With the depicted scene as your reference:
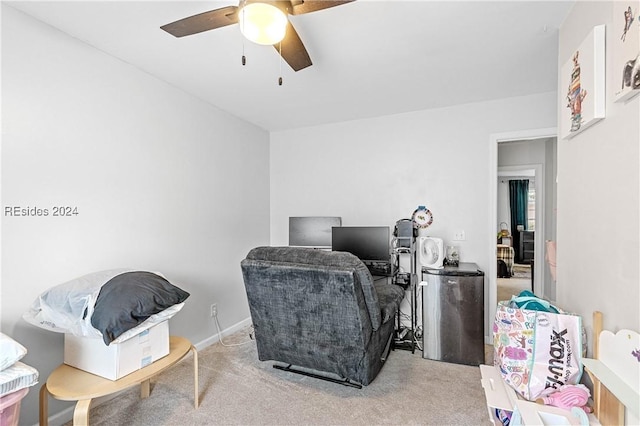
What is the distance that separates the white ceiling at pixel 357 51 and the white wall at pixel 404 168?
0.21 meters

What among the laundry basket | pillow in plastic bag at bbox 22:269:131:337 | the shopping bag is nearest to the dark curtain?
the shopping bag

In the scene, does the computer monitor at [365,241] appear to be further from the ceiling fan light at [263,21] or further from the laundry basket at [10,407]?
the laundry basket at [10,407]

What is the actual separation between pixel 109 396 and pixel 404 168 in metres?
3.32

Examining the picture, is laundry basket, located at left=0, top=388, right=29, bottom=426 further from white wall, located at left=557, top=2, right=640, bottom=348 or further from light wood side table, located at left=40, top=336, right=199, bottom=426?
white wall, located at left=557, top=2, right=640, bottom=348

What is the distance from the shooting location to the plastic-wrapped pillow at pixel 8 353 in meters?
1.29

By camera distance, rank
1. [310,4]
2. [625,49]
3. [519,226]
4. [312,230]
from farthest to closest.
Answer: [519,226]
[312,230]
[310,4]
[625,49]

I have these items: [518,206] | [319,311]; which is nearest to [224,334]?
[319,311]

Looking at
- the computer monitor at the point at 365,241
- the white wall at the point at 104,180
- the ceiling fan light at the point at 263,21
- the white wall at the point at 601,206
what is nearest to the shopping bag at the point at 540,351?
the white wall at the point at 601,206

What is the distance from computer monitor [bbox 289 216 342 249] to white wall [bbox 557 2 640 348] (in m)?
2.26

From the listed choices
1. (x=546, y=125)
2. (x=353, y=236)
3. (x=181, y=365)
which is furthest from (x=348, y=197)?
(x=181, y=365)

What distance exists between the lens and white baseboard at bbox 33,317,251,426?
6.33ft

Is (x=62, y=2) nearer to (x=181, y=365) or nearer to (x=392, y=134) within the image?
(x=181, y=365)

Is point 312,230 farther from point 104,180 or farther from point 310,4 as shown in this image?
point 310,4

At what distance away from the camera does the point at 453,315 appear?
278cm
